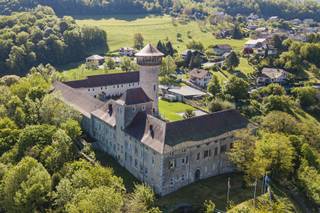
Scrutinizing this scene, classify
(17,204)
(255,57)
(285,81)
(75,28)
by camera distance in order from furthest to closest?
1. (75,28)
2. (255,57)
3. (285,81)
4. (17,204)

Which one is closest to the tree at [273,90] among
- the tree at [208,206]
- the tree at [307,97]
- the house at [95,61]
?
the tree at [307,97]

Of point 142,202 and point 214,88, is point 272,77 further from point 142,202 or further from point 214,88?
point 142,202

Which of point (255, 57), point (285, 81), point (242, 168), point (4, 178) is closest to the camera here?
point (4, 178)

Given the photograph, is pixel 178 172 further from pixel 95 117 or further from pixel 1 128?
pixel 1 128

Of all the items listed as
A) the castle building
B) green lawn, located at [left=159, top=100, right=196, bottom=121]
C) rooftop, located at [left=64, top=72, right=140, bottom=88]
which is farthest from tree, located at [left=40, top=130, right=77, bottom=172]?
rooftop, located at [left=64, top=72, right=140, bottom=88]

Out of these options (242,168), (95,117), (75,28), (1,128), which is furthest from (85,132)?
(75,28)

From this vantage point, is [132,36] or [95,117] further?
[132,36]

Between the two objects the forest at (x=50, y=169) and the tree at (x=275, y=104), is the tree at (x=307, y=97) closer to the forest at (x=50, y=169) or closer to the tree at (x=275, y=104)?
the tree at (x=275, y=104)

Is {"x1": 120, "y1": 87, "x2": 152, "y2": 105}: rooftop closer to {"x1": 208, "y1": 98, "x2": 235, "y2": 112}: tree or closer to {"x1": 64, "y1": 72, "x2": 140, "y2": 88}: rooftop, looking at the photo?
{"x1": 208, "y1": 98, "x2": 235, "y2": 112}: tree
